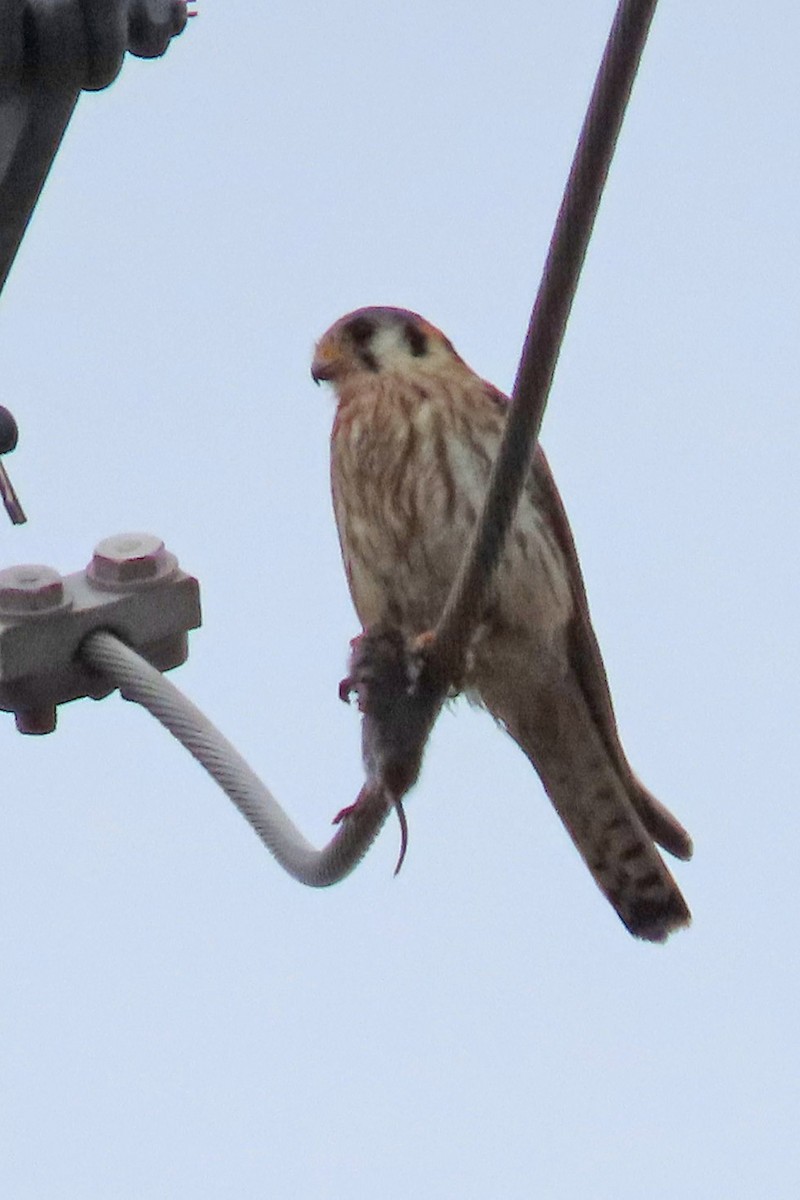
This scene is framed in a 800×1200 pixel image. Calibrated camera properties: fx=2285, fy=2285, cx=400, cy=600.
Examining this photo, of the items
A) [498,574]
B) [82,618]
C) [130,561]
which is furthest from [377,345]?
[82,618]

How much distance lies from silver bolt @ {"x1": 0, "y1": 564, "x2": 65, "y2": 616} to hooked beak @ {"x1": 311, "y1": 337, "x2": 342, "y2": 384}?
177cm

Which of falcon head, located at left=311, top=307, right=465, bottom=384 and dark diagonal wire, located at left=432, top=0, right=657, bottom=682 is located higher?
dark diagonal wire, located at left=432, top=0, right=657, bottom=682

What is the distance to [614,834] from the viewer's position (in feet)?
16.6

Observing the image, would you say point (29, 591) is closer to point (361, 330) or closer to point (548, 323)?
point (548, 323)

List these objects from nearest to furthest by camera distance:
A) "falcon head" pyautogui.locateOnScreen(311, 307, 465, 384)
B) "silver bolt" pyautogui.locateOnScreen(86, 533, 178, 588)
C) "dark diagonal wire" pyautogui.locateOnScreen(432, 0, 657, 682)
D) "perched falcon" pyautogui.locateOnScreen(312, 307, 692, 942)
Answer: "dark diagonal wire" pyautogui.locateOnScreen(432, 0, 657, 682), "silver bolt" pyautogui.locateOnScreen(86, 533, 178, 588), "perched falcon" pyautogui.locateOnScreen(312, 307, 692, 942), "falcon head" pyautogui.locateOnScreen(311, 307, 465, 384)

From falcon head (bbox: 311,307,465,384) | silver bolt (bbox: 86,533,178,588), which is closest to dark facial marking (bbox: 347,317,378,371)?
falcon head (bbox: 311,307,465,384)

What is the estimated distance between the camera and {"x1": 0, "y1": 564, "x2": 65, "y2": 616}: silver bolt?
3.40m

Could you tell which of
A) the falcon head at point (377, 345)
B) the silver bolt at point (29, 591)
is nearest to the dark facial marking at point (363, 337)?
the falcon head at point (377, 345)

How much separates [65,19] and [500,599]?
81.7 inches

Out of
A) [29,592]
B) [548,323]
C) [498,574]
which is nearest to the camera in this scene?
[548,323]

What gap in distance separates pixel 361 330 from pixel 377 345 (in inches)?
2.8

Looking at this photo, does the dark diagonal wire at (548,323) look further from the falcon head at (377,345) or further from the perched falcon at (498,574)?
the falcon head at (377,345)

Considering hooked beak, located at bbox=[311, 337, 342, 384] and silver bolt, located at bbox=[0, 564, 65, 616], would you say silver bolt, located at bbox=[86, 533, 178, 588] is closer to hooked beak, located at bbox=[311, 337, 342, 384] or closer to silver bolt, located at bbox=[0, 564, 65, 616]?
silver bolt, located at bbox=[0, 564, 65, 616]

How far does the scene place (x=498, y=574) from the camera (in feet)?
14.9
